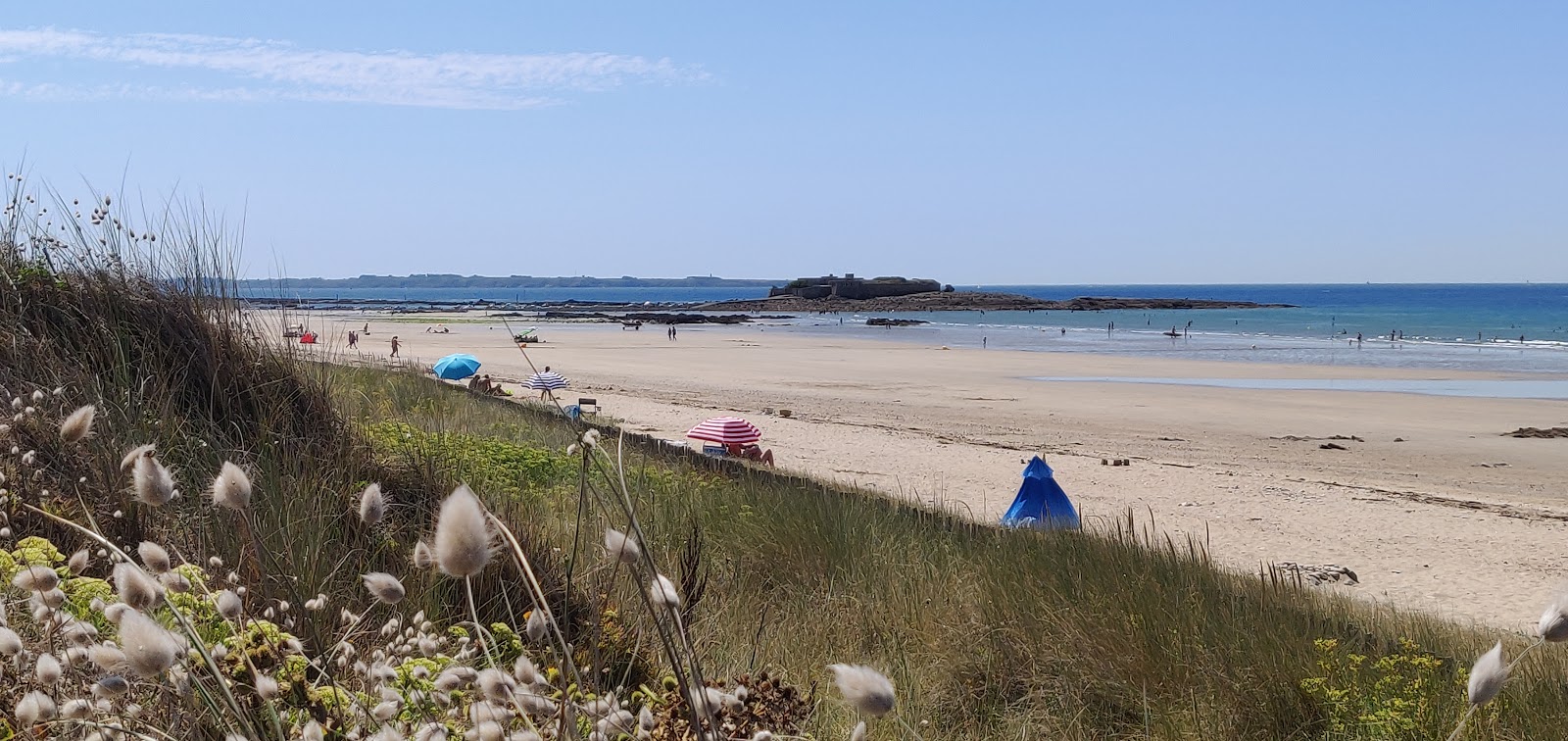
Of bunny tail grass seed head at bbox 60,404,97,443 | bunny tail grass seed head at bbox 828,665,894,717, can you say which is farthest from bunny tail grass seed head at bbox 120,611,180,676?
bunny tail grass seed head at bbox 828,665,894,717

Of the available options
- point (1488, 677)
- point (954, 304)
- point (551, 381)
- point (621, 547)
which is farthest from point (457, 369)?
point (954, 304)

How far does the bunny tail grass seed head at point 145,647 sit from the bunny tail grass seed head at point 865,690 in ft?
2.46

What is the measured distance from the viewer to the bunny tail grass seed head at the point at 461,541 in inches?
52.5

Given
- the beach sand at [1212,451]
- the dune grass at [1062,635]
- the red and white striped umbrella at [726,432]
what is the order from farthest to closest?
the red and white striped umbrella at [726,432] < the beach sand at [1212,451] < the dune grass at [1062,635]

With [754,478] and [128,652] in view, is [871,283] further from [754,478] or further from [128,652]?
[128,652]

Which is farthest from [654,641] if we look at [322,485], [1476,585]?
[1476,585]

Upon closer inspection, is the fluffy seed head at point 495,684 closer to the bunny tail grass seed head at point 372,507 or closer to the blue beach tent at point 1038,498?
the bunny tail grass seed head at point 372,507

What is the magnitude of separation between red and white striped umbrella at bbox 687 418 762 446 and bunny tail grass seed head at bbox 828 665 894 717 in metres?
12.8

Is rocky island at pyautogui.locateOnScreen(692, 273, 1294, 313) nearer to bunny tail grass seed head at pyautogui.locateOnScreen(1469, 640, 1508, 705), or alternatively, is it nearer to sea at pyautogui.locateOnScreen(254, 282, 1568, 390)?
sea at pyautogui.locateOnScreen(254, 282, 1568, 390)

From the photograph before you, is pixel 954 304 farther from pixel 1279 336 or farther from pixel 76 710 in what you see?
pixel 76 710

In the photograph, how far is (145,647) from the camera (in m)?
1.41

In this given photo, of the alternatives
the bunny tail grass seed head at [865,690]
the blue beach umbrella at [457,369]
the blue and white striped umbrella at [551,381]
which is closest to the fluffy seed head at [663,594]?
the bunny tail grass seed head at [865,690]

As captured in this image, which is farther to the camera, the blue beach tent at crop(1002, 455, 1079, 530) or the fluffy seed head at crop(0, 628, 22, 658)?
the blue beach tent at crop(1002, 455, 1079, 530)

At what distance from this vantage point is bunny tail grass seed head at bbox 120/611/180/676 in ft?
4.58
